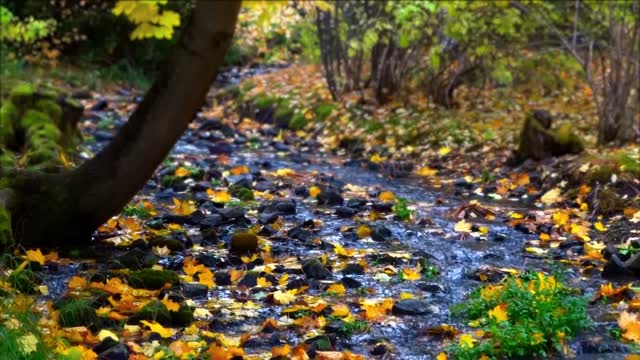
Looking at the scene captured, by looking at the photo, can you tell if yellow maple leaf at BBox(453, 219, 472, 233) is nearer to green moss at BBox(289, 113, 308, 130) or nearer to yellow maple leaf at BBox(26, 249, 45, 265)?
yellow maple leaf at BBox(26, 249, 45, 265)

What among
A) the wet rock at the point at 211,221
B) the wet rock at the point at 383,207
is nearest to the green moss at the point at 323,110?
the wet rock at the point at 383,207

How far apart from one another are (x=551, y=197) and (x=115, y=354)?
16.5 feet

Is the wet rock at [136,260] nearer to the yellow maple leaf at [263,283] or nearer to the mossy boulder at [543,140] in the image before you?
the yellow maple leaf at [263,283]

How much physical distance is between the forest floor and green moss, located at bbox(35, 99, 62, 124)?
525 millimetres

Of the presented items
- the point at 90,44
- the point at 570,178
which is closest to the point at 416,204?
the point at 570,178

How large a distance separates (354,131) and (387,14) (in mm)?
1679

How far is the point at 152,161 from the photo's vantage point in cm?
469

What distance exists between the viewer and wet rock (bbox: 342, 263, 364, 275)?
522 cm

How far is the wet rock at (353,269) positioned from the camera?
5223mm

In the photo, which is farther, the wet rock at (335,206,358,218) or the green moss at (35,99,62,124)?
the green moss at (35,99,62,124)

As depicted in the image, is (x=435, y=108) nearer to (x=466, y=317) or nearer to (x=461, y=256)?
(x=461, y=256)

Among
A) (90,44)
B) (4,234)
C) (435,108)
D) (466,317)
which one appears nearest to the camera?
(466,317)

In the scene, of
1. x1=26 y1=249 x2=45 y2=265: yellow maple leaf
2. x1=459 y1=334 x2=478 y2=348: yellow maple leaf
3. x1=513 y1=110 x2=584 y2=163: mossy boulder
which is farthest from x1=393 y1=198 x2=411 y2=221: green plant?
x1=26 y1=249 x2=45 y2=265: yellow maple leaf

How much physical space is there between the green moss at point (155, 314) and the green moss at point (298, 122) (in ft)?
27.3
